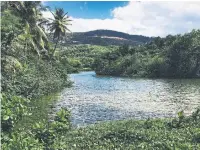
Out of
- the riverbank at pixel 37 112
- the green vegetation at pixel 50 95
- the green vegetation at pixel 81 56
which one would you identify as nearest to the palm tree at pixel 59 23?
the green vegetation at pixel 50 95

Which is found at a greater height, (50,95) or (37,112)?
(37,112)

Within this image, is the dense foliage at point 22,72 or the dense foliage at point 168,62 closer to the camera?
the dense foliage at point 22,72

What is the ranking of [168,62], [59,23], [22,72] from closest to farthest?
[22,72] < [59,23] < [168,62]

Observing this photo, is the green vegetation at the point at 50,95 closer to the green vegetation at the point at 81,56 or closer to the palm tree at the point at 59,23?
the palm tree at the point at 59,23

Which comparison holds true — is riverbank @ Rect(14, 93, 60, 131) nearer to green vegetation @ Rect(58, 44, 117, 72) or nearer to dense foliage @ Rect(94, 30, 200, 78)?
dense foliage @ Rect(94, 30, 200, 78)

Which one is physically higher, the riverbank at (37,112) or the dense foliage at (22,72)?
the dense foliage at (22,72)

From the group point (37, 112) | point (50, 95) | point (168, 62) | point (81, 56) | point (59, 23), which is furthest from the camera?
point (81, 56)

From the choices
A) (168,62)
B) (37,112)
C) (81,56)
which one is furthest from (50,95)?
(81,56)

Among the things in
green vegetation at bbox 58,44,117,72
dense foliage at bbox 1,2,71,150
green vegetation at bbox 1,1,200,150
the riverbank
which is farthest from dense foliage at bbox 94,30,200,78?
the riverbank

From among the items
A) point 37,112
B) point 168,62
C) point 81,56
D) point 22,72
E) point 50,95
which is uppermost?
point 22,72

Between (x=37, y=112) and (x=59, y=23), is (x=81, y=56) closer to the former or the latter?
(x=59, y=23)

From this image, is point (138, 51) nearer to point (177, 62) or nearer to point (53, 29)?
point (177, 62)

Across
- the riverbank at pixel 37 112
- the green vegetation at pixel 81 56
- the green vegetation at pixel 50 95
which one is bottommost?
the green vegetation at pixel 81 56

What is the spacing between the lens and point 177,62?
7856 cm
